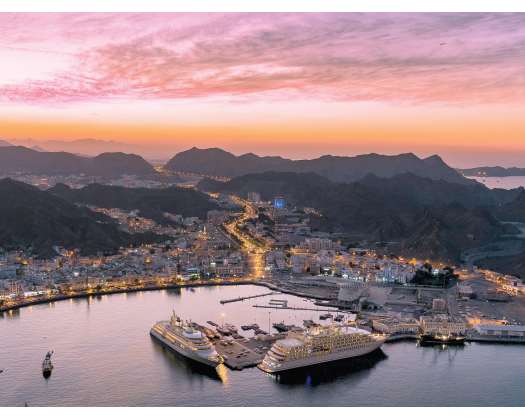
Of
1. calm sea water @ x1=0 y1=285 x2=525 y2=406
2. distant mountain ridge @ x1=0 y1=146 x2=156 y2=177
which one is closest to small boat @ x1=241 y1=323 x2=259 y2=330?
calm sea water @ x1=0 y1=285 x2=525 y2=406

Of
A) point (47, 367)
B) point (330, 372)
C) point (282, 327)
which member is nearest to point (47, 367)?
point (47, 367)

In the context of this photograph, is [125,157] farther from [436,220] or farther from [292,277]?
[292,277]

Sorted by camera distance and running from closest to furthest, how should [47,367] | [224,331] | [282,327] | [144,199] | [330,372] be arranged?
[47,367]
[330,372]
[224,331]
[282,327]
[144,199]

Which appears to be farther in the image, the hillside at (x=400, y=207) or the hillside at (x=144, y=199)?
the hillside at (x=144, y=199)

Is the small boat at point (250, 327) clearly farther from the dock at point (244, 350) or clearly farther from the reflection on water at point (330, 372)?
the reflection on water at point (330, 372)

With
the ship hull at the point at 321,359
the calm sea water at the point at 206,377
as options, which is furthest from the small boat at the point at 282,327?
the calm sea water at the point at 206,377

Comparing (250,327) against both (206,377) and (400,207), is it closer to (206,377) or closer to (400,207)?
(206,377)
